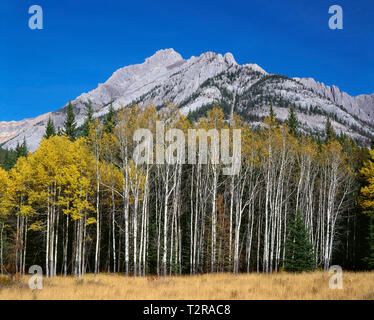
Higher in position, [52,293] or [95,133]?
[95,133]

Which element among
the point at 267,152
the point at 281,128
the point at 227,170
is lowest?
the point at 227,170

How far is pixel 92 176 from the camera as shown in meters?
24.1

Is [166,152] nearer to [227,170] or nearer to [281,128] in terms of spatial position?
[227,170]

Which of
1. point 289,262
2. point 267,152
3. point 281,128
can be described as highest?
point 281,128

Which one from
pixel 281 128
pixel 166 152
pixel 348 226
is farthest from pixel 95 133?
pixel 348 226

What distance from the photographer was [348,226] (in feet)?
117

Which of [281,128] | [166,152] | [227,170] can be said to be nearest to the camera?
[166,152]
